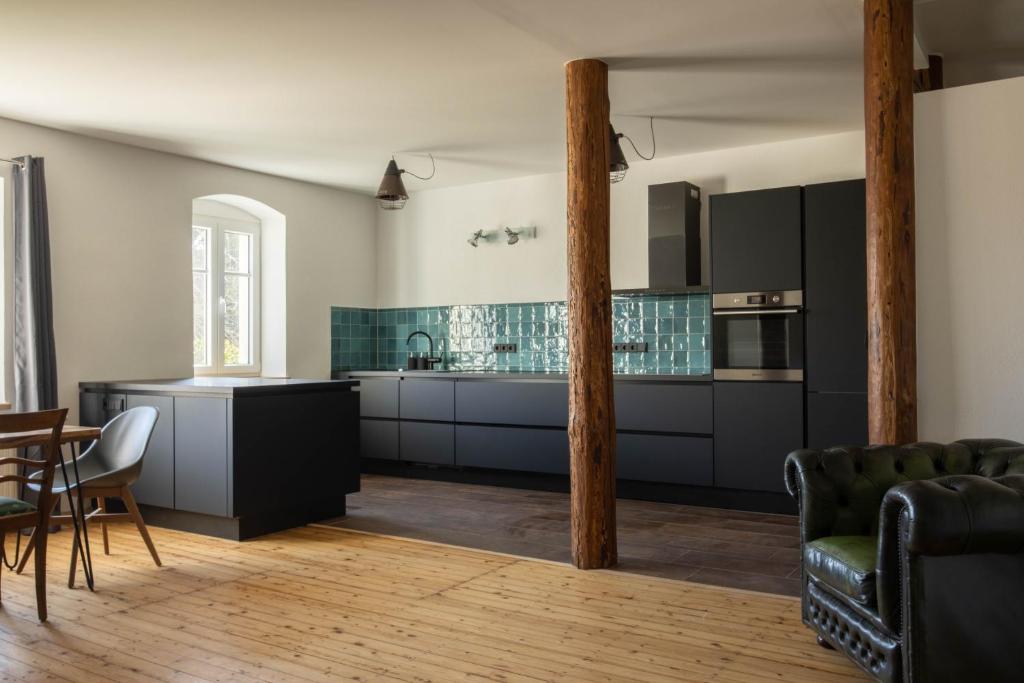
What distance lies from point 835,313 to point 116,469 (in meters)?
4.09

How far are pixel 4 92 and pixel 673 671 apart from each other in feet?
14.6

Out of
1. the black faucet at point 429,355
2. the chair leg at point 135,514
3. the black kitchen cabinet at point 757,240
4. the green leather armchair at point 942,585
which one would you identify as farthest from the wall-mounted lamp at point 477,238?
the green leather armchair at point 942,585

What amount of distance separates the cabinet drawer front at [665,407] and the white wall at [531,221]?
993mm

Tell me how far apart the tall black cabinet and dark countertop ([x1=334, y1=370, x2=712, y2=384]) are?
0.72 metres

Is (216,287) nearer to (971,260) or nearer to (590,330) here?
(590,330)

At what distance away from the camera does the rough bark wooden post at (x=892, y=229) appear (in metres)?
3.35

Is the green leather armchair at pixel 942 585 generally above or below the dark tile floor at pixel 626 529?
above

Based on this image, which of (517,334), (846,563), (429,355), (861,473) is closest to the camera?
(846,563)

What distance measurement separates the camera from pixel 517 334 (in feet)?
23.0

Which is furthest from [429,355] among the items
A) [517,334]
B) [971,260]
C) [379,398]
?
[971,260]

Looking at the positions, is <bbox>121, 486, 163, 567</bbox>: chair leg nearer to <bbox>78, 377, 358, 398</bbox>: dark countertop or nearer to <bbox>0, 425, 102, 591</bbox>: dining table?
<bbox>0, 425, 102, 591</bbox>: dining table

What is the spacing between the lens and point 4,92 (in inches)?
179

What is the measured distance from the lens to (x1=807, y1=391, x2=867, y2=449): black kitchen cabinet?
506cm

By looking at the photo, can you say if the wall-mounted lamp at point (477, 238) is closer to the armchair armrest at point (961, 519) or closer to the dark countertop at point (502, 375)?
the dark countertop at point (502, 375)
